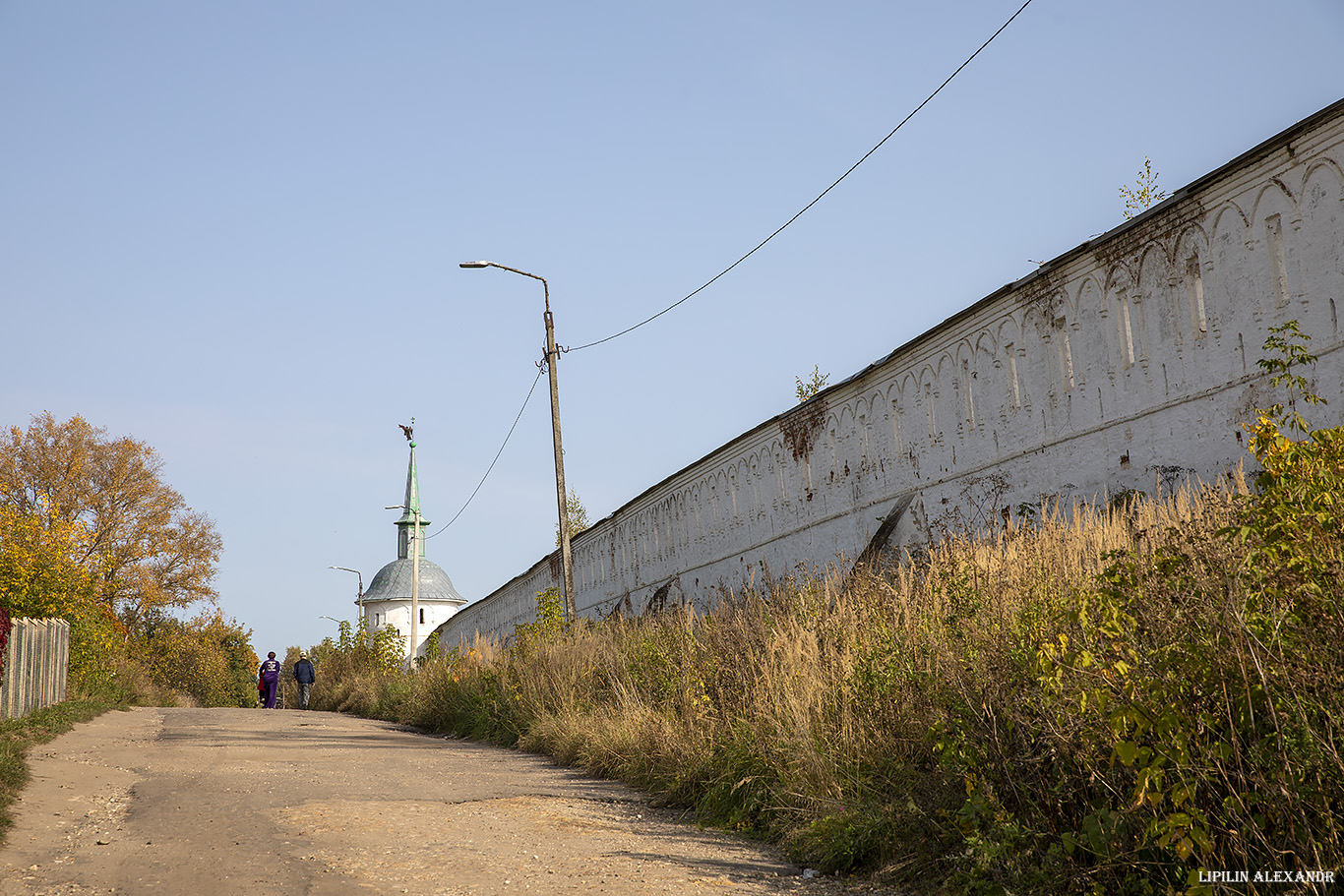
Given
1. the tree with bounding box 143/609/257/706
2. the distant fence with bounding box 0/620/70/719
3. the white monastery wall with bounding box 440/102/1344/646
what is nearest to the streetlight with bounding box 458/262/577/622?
the white monastery wall with bounding box 440/102/1344/646

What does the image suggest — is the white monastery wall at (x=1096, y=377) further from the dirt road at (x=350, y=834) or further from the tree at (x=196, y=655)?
the tree at (x=196, y=655)

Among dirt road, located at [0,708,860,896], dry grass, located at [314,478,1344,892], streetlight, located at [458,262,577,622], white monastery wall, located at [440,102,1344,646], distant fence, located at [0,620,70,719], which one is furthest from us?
streetlight, located at [458,262,577,622]

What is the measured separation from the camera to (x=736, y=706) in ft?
27.6

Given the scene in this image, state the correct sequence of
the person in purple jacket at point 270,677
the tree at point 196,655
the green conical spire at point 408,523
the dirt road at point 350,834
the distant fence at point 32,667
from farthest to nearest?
the green conical spire at point 408,523 < the tree at point 196,655 < the person in purple jacket at point 270,677 < the distant fence at point 32,667 < the dirt road at point 350,834

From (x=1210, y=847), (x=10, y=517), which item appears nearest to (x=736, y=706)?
(x=1210, y=847)

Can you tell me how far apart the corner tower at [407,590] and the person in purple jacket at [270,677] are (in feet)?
156

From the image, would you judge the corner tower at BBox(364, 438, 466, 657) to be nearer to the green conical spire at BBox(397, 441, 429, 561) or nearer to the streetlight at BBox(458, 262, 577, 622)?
the green conical spire at BBox(397, 441, 429, 561)

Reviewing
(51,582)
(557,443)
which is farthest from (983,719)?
(51,582)

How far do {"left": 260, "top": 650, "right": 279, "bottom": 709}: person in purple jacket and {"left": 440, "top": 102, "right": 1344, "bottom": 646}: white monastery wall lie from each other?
1612 cm

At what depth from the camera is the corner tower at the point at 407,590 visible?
80875 millimetres

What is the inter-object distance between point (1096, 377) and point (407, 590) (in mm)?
76023

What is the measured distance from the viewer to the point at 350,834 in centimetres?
642

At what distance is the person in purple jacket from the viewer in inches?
1177

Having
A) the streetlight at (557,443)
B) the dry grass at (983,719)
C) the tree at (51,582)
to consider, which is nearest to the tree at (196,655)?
the tree at (51,582)
